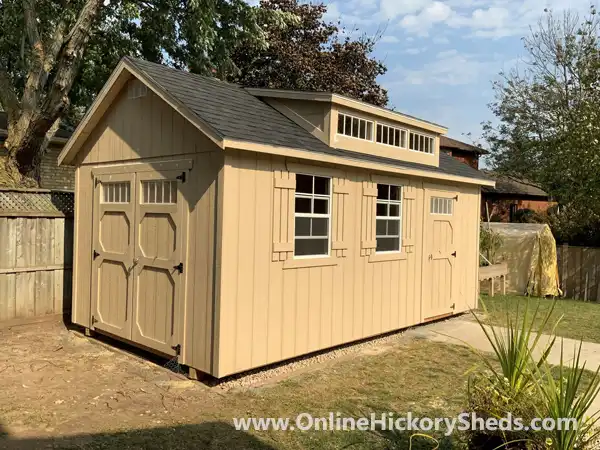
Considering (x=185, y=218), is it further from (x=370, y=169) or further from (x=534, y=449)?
(x=534, y=449)

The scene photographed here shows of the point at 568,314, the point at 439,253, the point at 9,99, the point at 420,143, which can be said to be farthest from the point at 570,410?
the point at 9,99

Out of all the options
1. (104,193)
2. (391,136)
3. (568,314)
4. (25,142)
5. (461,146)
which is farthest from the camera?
(461,146)

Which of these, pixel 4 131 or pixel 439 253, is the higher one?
pixel 4 131

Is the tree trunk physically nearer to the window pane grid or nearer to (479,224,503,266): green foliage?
the window pane grid

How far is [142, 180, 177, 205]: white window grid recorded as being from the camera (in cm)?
588

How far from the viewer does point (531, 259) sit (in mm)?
13438

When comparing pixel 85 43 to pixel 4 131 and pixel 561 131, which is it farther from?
pixel 561 131

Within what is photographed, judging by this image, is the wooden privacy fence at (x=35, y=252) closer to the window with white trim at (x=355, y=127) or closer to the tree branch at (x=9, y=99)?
the tree branch at (x=9, y=99)

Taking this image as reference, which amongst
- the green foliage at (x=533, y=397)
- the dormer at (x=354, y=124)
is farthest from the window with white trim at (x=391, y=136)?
the green foliage at (x=533, y=397)

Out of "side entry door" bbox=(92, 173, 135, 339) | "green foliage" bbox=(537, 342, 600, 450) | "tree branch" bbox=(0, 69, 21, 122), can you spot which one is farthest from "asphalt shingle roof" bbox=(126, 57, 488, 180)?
"tree branch" bbox=(0, 69, 21, 122)

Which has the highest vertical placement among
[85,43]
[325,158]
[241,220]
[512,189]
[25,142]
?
[85,43]

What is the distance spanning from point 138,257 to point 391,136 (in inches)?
168

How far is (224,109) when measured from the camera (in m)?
6.08

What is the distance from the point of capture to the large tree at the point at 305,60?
65.0 ft
